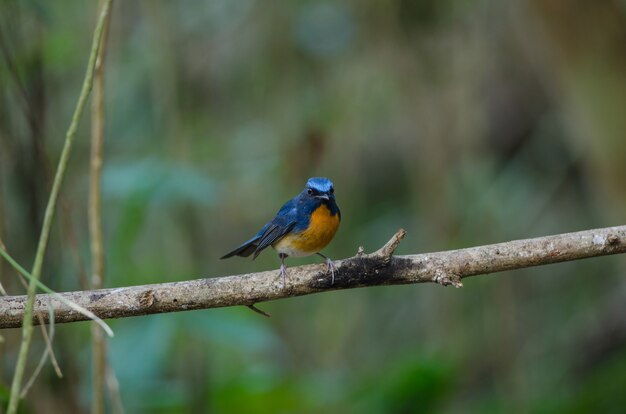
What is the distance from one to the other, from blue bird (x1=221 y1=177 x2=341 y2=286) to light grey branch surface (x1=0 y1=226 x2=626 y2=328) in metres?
1.28

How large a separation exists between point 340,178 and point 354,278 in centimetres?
303

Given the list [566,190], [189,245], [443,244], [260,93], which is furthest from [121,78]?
[566,190]

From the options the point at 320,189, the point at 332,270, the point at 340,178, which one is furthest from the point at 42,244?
the point at 340,178

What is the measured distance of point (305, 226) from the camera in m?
4.29

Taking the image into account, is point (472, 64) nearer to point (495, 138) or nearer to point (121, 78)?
point (495, 138)

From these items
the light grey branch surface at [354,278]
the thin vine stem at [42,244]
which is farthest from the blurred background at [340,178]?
the thin vine stem at [42,244]

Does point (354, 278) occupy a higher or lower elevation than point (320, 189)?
lower

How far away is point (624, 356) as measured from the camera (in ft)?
17.9

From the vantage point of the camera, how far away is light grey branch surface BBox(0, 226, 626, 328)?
2.75 meters

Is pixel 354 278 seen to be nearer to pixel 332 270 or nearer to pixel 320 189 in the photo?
pixel 332 270

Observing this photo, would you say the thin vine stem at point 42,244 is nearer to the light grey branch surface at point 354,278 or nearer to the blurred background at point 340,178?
the light grey branch surface at point 354,278

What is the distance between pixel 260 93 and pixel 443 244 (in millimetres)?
1671

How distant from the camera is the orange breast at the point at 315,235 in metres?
4.26

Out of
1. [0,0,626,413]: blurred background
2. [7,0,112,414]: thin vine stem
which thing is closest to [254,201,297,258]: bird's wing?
[0,0,626,413]: blurred background
